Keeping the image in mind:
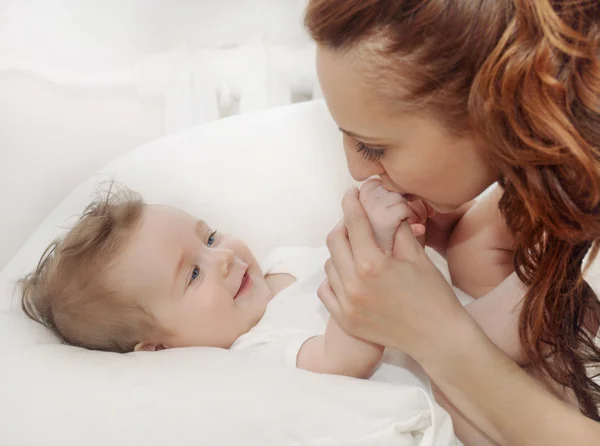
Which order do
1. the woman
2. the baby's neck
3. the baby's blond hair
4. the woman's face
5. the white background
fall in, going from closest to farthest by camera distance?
the woman, the woman's face, the baby's blond hair, the baby's neck, the white background

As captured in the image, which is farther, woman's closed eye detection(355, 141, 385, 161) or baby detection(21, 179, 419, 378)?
baby detection(21, 179, 419, 378)

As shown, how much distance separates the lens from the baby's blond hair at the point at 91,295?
1.23m

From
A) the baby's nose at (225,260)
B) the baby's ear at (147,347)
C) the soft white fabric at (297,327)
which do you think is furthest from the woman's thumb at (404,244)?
the baby's ear at (147,347)

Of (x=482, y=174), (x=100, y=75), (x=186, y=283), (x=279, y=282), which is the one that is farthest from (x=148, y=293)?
(x=100, y=75)

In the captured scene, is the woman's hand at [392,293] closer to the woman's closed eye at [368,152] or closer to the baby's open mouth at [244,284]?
the woman's closed eye at [368,152]

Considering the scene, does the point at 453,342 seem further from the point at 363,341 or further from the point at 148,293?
the point at 148,293

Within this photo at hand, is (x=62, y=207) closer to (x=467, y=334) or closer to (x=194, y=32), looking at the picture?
(x=194, y=32)

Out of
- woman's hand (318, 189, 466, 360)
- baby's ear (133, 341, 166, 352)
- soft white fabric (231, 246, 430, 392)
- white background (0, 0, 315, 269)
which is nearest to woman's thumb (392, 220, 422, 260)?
woman's hand (318, 189, 466, 360)

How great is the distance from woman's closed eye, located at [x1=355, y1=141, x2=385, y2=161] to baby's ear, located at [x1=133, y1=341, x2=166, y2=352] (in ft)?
1.71

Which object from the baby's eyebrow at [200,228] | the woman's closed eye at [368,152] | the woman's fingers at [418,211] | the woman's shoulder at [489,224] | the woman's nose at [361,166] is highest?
the woman's closed eye at [368,152]

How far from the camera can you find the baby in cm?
123

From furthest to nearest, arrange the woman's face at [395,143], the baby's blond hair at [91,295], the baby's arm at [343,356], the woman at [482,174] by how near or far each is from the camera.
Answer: the baby's blond hair at [91,295]
the baby's arm at [343,356]
the woman's face at [395,143]
the woman at [482,174]

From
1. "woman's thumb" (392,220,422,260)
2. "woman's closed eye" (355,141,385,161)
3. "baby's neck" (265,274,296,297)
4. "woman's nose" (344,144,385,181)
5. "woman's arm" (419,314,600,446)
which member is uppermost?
"woman's closed eye" (355,141,385,161)

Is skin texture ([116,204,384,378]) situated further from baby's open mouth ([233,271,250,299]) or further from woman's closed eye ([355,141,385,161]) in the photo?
woman's closed eye ([355,141,385,161])
